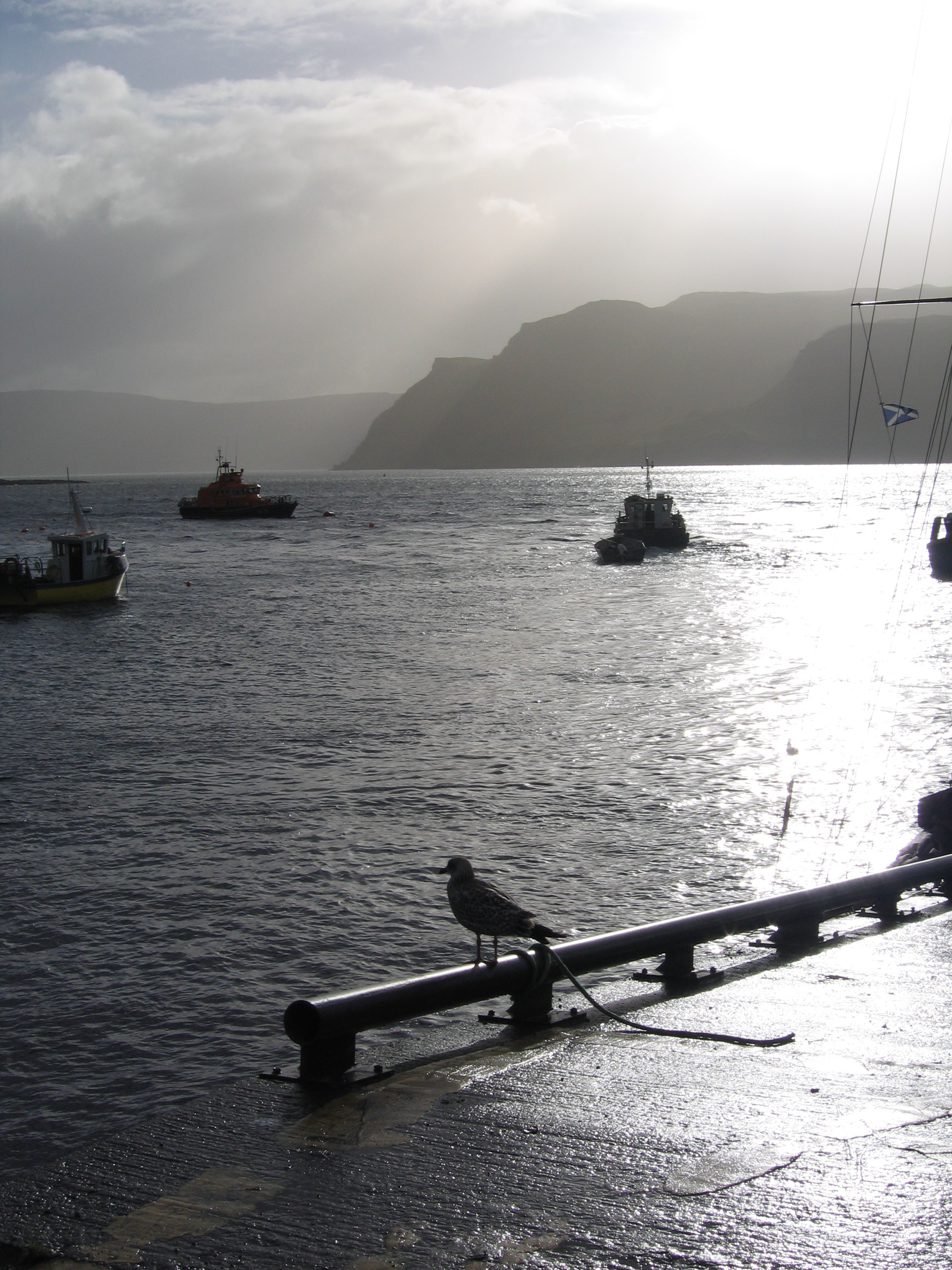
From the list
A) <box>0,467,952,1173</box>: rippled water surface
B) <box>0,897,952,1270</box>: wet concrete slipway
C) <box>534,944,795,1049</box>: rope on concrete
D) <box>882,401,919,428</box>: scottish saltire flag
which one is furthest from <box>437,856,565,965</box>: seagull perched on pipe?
<box>882,401,919,428</box>: scottish saltire flag

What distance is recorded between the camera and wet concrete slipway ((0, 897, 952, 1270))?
179 inches

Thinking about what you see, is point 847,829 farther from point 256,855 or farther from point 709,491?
point 709,491

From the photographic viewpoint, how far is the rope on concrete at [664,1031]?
22.5 ft

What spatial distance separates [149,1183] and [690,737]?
18.8 metres

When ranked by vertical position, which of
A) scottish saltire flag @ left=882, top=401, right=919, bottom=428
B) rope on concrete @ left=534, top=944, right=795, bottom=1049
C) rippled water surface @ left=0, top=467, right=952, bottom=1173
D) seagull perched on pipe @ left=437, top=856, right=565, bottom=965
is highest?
scottish saltire flag @ left=882, top=401, right=919, bottom=428

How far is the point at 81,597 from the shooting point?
49969 millimetres

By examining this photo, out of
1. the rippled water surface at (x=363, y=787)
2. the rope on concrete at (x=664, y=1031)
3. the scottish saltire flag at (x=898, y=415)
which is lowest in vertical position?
the rippled water surface at (x=363, y=787)

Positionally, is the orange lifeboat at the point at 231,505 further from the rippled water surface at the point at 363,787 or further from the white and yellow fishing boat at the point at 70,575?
the rippled water surface at the point at 363,787

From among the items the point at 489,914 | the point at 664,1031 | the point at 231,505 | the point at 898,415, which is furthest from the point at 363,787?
→ the point at 231,505

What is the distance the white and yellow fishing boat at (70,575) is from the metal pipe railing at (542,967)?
4398cm

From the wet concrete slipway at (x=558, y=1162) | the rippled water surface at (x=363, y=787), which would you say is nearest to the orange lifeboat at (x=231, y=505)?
the rippled water surface at (x=363, y=787)

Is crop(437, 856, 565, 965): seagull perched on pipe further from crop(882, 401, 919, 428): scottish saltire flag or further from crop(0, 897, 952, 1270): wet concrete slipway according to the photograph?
crop(882, 401, 919, 428): scottish saltire flag

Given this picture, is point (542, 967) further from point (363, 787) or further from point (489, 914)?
point (363, 787)

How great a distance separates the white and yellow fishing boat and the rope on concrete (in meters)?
44.8
